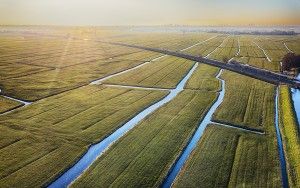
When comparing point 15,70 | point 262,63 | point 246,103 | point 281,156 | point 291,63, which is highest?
point 281,156

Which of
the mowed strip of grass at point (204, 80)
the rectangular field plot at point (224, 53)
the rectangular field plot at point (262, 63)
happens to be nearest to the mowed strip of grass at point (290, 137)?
the mowed strip of grass at point (204, 80)

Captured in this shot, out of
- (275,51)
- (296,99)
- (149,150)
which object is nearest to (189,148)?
(149,150)

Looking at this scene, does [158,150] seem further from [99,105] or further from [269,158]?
[99,105]

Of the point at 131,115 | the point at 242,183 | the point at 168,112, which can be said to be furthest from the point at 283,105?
the point at 242,183

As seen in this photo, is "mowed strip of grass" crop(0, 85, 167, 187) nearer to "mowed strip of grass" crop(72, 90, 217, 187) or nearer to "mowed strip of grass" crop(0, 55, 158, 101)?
"mowed strip of grass" crop(72, 90, 217, 187)

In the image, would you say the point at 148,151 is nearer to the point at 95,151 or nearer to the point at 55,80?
the point at 95,151

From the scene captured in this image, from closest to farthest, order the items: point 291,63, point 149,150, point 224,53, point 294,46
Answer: point 149,150
point 291,63
point 224,53
point 294,46

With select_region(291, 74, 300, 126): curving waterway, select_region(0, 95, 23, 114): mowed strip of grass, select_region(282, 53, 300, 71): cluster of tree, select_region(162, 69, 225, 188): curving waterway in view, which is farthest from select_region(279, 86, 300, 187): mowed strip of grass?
select_region(0, 95, 23, 114): mowed strip of grass
